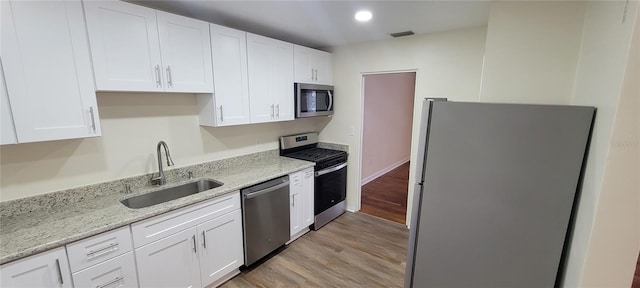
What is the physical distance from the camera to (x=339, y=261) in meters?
2.70

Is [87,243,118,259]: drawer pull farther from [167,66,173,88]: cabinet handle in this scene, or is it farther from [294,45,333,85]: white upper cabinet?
[294,45,333,85]: white upper cabinet

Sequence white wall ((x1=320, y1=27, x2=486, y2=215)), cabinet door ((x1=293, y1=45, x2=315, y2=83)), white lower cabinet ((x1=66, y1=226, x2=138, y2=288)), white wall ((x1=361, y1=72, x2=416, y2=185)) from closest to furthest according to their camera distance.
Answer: white lower cabinet ((x1=66, y1=226, x2=138, y2=288))
white wall ((x1=320, y1=27, x2=486, y2=215))
cabinet door ((x1=293, y1=45, x2=315, y2=83))
white wall ((x1=361, y1=72, x2=416, y2=185))

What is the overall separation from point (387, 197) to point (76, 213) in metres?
3.91

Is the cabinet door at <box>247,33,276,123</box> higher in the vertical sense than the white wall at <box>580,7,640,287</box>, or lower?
higher

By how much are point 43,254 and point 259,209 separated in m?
1.42

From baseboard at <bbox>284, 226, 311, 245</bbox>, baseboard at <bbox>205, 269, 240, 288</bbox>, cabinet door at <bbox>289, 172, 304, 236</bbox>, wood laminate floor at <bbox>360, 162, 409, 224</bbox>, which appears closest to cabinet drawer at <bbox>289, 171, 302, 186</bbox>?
cabinet door at <bbox>289, 172, 304, 236</bbox>

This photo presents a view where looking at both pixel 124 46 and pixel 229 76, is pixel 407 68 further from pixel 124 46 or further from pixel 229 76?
pixel 124 46

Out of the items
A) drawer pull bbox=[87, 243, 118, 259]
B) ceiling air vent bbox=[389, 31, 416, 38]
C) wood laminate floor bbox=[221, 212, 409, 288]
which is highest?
ceiling air vent bbox=[389, 31, 416, 38]

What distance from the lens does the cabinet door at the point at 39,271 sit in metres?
1.31

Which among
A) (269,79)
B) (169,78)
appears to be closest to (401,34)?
(269,79)

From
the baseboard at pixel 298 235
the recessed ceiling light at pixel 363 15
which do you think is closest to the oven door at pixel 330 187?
the baseboard at pixel 298 235

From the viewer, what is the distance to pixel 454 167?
1.44 meters

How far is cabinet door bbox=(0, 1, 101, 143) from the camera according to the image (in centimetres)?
141

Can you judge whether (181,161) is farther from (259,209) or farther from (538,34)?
(538,34)
